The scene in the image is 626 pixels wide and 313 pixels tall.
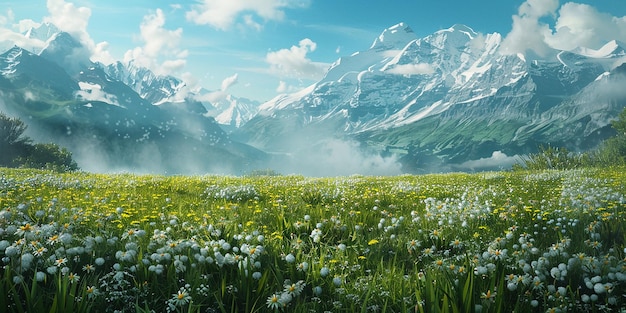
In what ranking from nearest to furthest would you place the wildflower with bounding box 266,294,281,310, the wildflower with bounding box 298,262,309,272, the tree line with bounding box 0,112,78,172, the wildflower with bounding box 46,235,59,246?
the wildflower with bounding box 266,294,281,310
the wildflower with bounding box 46,235,59,246
the wildflower with bounding box 298,262,309,272
the tree line with bounding box 0,112,78,172

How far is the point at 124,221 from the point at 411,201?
6.83 m

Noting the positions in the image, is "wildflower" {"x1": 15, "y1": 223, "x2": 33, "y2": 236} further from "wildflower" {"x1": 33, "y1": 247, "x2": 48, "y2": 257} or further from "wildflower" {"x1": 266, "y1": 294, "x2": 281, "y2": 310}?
"wildflower" {"x1": 266, "y1": 294, "x2": 281, "y2": 310}

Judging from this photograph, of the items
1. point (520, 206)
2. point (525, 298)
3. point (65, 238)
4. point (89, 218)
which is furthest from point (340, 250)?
point (520, 206)

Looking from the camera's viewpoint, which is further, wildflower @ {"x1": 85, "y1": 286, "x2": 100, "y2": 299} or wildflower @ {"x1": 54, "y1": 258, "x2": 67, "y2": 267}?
wildflower @ {"x1": 54, "y1": 258, "x2": 67, "y2": 267}

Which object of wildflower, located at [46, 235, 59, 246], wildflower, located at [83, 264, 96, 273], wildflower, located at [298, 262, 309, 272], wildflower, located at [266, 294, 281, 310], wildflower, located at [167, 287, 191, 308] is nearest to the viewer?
wildflower, located at [167, 287, 191, 308]

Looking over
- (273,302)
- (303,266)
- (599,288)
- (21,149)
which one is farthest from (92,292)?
(21,149)

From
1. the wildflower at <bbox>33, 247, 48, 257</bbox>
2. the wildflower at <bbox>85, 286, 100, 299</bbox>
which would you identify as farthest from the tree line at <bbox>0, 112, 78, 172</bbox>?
the wildflower at <bbox>85, 286, 100, 299</bbox>

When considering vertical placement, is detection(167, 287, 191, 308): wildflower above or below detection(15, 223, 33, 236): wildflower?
below

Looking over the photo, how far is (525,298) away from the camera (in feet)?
13.4

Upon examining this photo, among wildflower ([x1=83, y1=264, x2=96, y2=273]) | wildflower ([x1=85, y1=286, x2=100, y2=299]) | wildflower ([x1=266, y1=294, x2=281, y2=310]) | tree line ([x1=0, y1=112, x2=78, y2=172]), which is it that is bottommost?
wildflower ([x1=266, y1=294, x2=281, y2=310])

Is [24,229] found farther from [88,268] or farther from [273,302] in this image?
[273,302]

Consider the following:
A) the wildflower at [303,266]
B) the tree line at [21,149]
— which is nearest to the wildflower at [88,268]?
the wildflower at [303,266]

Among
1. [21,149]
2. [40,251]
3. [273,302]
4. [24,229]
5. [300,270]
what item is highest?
[21,149]

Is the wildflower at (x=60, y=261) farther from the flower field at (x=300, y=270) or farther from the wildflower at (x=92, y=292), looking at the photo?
the wildflower at (x=92, y=292)
